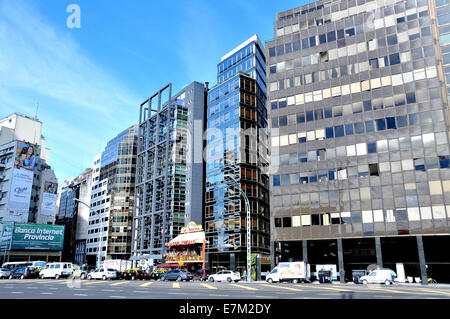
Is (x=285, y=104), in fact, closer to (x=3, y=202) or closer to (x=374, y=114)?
(x=374, y=114)

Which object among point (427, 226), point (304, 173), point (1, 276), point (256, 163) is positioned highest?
point (256, 163)

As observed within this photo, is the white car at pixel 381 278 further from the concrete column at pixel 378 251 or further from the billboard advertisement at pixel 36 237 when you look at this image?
the billboard advertisement at pixel 36 237

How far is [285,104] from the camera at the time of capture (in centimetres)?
5850

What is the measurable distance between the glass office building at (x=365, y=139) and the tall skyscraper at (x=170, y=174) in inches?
1293

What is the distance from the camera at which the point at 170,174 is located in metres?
93.6

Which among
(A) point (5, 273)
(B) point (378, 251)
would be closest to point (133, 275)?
(A) point (5, 273)

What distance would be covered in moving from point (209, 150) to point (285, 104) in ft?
92.6

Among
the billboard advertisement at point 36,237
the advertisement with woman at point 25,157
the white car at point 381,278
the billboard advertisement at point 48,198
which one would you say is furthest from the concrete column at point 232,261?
the advertisement with woman at point 25,157

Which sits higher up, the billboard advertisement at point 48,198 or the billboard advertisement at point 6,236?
the billboard advertisement at point 48,198

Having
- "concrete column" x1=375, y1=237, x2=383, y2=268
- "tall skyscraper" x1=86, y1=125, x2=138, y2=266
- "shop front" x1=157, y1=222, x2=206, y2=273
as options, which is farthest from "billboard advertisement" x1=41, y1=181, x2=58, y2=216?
"concrete column" x1=375, y1=237, x2=383, y2=268

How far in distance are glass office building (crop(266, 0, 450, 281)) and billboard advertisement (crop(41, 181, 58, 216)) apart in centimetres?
9052

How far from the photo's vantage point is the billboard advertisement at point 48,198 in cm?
12056
